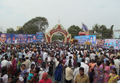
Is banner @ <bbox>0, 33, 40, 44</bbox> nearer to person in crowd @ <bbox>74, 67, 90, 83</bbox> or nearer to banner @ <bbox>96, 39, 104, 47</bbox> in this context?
banner @ <bbox>96, 39, 104, 47</bbox>

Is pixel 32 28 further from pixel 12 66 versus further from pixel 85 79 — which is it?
pixel 85 79

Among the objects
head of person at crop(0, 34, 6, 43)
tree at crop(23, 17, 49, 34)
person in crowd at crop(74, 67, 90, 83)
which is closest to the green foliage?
tree at crop(23, 17, 49, 34)

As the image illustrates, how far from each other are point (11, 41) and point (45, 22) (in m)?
22.4

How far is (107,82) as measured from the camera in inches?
120

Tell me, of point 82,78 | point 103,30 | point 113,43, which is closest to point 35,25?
point 103,30

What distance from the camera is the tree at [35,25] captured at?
37.9 metres

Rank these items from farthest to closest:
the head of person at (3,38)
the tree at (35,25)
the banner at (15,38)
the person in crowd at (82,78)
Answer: the tree at (35,25)
the banner at (15,38)
the head of person at (3,38)
the person in crowd at (82,78)

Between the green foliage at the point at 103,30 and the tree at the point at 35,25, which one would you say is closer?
the green foliage at the point at 103,30

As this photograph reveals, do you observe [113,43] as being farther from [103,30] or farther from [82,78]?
[103,30]

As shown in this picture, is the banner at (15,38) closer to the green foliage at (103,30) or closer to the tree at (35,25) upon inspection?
the tree at (35,25)

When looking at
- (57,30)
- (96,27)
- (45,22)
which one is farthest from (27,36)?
(96,27)

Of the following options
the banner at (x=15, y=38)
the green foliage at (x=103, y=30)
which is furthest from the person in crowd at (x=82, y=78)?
the green foliage at (x=103, y=30)

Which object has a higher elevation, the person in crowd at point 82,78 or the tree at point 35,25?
the tree at point 35,25

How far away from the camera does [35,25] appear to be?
1537 inches
